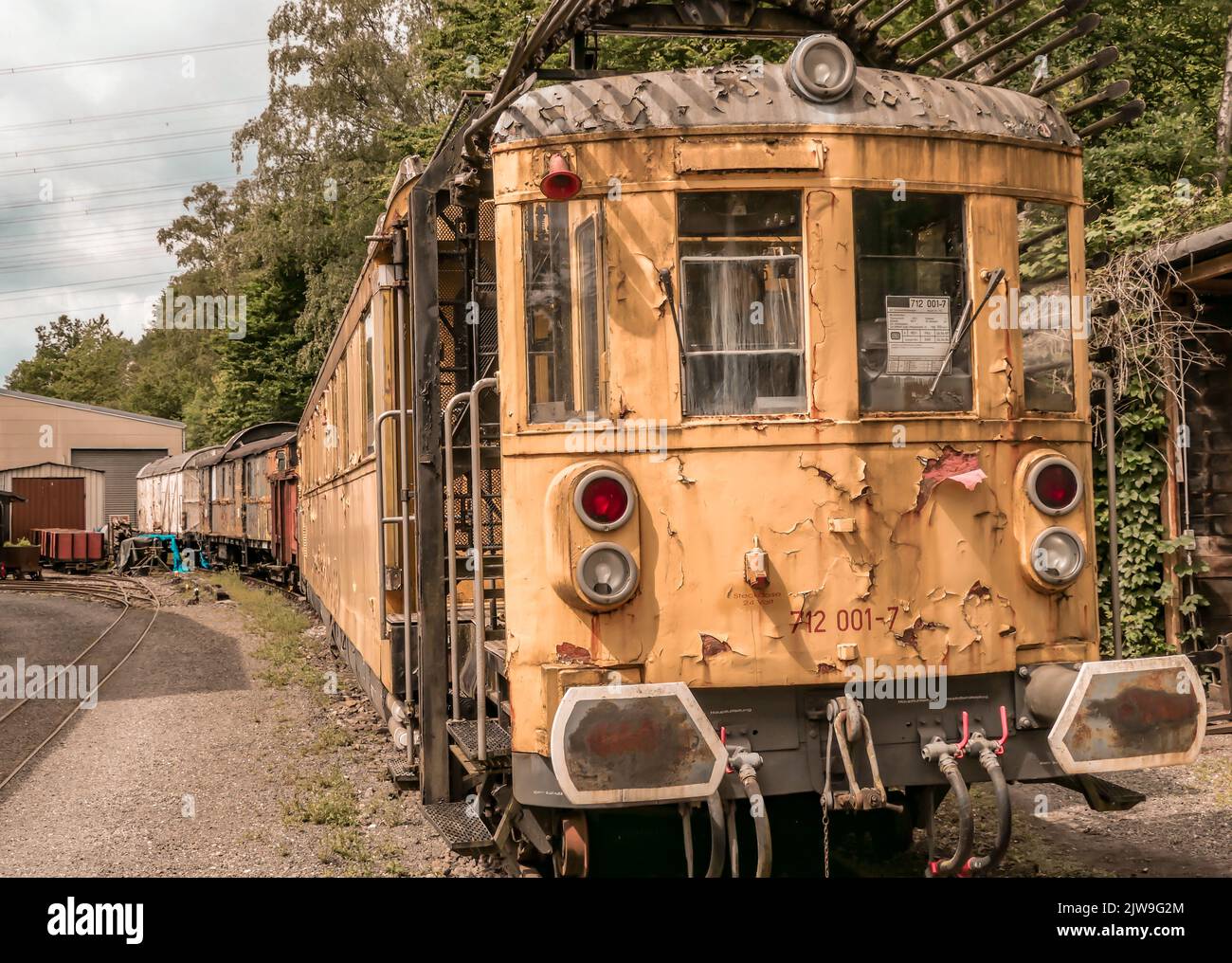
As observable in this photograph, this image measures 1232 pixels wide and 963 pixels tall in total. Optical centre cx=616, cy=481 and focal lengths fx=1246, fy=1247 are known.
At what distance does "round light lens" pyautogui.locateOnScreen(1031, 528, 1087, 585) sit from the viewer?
471 cm

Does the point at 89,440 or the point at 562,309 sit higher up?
the point at 89,440

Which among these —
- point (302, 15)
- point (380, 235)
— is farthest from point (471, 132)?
point (302, 15)

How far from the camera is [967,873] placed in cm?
448

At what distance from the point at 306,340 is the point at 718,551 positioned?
34.9 m

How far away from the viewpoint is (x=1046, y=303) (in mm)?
5047

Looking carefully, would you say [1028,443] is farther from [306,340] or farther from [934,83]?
[306,340]

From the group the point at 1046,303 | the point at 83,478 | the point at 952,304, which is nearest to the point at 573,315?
the point at 952,304

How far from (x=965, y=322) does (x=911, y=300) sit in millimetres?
230

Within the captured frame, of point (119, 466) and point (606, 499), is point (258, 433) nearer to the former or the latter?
point (119, 466)

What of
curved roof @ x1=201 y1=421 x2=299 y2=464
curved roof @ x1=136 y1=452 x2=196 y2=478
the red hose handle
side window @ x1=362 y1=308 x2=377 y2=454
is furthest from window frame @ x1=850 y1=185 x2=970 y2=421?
curved roof @ x1=136 y1=452 x2=196 y2=478

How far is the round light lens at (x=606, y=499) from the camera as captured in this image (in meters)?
4.47

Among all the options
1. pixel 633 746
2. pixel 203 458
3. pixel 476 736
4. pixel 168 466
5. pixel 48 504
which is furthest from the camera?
pixel 168 466

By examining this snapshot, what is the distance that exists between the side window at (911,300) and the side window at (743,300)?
263mm

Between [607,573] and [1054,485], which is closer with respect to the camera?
[607,573]
